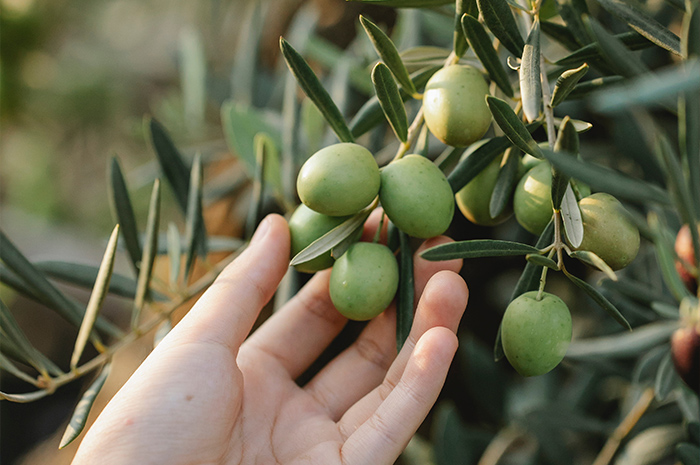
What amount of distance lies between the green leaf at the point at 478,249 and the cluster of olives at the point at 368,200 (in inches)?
2.3

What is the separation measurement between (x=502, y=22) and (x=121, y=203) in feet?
2.10

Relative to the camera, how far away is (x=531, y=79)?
0.51 m

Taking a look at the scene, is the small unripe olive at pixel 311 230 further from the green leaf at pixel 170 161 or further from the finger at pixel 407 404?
the green leaf at pixel 170 161

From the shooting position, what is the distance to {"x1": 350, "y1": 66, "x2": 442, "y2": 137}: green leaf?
0.71 meters

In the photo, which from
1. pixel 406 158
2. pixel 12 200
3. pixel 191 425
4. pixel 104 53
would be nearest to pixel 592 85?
pixel 406 158

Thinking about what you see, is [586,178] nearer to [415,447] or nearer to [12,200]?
[415,447]

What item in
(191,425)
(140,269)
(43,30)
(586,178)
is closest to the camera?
(586,178)

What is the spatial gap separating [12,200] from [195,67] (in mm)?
1923

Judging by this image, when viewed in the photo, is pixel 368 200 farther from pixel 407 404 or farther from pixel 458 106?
pixel 407 404

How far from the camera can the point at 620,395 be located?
131 cm

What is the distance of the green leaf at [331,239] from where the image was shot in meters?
0.62

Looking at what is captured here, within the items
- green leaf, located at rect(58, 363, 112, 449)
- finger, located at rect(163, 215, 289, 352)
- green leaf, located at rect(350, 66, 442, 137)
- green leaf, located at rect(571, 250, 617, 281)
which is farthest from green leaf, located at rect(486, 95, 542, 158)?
green leaf, located at rect(58, 363, 112, 449)

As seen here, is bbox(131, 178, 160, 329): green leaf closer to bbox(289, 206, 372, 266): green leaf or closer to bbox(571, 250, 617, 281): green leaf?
bbox(289, 206, 372, 266): green leaf

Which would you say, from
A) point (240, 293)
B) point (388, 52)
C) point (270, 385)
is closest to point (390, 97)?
point (388, 52)
